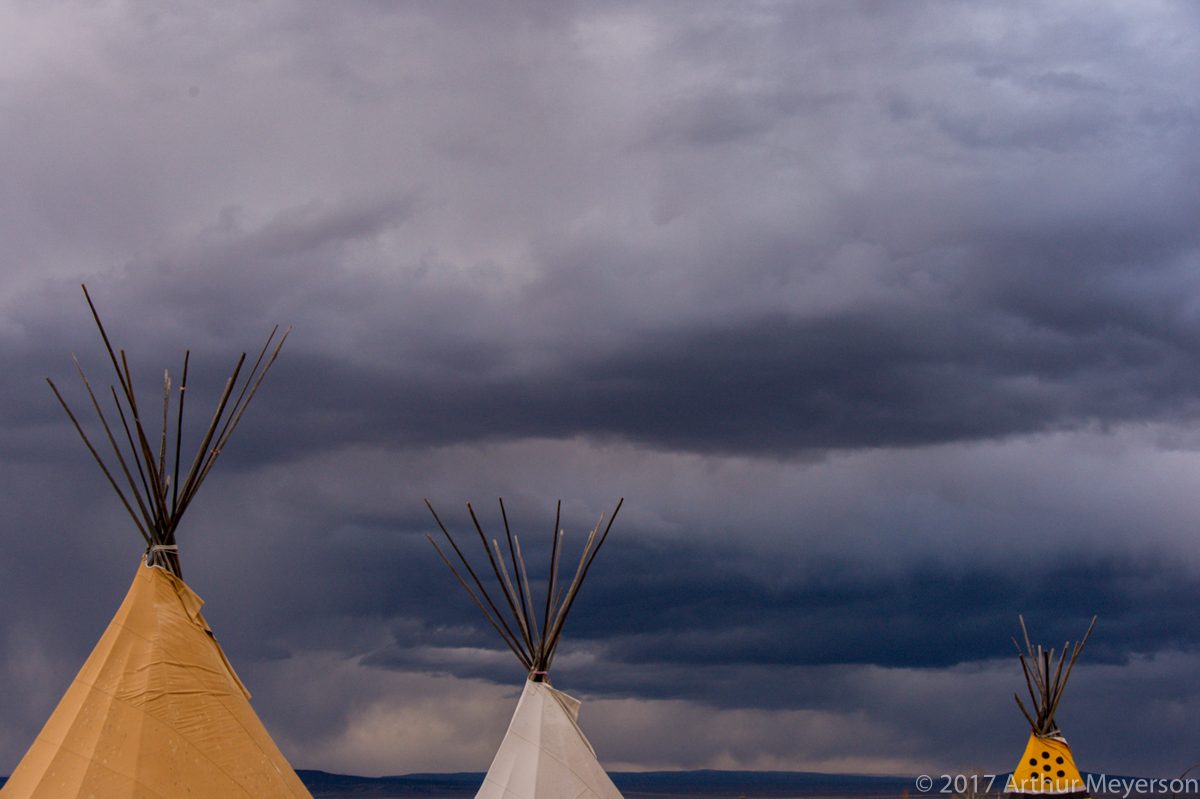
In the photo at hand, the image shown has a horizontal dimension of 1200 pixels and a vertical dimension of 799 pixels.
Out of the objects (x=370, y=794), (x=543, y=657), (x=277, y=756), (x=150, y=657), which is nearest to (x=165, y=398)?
(x=150, y=657)

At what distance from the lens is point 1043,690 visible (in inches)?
766

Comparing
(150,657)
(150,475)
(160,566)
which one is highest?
(150,475)

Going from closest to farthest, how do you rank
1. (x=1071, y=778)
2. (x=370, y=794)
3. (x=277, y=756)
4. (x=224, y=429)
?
(x=277, y=756), (x=224, y=429), (x=1071, y=778), (x=370, y=794)

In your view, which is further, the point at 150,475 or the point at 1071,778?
the point at 1071,778

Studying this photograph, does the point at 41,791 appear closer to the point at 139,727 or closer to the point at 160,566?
the point at 139,727

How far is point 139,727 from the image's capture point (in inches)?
487

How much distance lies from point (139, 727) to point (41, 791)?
914 millimetres

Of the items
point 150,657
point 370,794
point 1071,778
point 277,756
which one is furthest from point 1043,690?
point 370,794

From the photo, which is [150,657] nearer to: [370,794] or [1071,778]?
[1071,778]

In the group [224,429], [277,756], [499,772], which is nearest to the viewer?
[277,756]

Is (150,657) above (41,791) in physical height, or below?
above

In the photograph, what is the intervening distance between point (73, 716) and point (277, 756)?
187cm

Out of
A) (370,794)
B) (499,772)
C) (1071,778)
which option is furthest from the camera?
(370,794)

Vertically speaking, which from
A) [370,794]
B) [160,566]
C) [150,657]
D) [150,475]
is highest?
[370,794]
